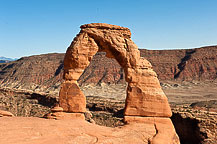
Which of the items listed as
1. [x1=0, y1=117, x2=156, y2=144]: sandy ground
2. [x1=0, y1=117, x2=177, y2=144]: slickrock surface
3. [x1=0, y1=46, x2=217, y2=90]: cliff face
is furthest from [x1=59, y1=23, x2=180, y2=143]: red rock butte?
[x1=0, y1=46, x2=217, y2=90]: cliff face

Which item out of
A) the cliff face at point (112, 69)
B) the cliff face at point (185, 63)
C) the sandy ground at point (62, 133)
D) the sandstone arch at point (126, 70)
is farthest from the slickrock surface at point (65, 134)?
the cliff face at point (185, 63)

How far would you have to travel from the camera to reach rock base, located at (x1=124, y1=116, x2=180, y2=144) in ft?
40.0

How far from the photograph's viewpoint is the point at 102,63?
9625 centimetres

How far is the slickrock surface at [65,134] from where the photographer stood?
8.92 meters

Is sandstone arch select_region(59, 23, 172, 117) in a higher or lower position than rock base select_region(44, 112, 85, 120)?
higher

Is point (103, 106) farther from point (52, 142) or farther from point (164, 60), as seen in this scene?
point (164, 60)

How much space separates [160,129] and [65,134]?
228 inches

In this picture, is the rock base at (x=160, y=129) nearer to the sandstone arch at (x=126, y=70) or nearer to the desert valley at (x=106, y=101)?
the desert valley at (x=106, y=101)

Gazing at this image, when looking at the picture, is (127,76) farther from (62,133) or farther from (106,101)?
(106,101)

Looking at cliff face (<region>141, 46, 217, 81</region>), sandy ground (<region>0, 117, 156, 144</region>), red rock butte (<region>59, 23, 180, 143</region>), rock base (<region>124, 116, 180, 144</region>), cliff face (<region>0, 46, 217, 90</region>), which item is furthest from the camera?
cliff face (<region>0, 46, 217, 90</region>)

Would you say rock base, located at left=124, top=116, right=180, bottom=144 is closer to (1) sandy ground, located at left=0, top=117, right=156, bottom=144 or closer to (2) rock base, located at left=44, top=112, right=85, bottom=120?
(1) sandy ground, located at left=0, top=117, right=156, bottom=144

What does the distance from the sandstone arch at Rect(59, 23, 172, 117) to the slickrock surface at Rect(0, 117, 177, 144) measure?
1893mm

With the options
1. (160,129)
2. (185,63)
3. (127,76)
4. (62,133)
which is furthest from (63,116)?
(185,63)

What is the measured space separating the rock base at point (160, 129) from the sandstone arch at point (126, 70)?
238 mm
